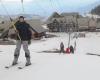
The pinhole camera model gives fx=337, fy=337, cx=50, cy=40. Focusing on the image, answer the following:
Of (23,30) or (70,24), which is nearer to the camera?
(23,30)

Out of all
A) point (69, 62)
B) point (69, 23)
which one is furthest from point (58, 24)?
point (69, 62)

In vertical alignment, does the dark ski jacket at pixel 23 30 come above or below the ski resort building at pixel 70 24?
above

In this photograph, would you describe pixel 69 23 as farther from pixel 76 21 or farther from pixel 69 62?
pixel 69 62

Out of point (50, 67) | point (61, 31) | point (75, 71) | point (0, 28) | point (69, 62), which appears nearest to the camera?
point (75, 71)

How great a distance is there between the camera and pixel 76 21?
77312 millimetres

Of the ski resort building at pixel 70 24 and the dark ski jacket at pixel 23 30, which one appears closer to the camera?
the dark ski jacket at pixel 23 30

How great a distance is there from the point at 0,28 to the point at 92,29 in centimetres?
2579

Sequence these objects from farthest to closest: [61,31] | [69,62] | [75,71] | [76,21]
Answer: [76,21], [61,31], [69,62], [75,71]

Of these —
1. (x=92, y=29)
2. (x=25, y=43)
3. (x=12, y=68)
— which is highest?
(x=25, y=43)

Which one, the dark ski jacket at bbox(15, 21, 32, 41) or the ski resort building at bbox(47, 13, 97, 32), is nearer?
the dark ski jacket at bbox(15, 21, 32, 41)

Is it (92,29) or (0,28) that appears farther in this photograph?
(92,29)

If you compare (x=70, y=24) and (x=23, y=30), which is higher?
(x=23, y=30)

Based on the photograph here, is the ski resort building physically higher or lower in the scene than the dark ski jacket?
lower

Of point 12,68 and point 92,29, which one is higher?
point 12,68
